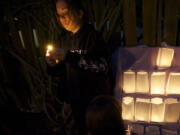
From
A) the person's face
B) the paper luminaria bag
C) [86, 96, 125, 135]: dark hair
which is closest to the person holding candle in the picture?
the person's face

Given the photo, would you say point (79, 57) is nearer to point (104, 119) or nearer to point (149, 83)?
point (104, 119)

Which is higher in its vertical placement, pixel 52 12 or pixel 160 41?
pixel 52 12

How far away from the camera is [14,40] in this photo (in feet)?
9.19

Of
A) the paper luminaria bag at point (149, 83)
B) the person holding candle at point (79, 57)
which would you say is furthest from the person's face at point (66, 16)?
the paper luminaria bag at point (149, 83)

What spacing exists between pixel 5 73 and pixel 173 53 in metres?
2.82

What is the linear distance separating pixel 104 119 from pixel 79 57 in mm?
731

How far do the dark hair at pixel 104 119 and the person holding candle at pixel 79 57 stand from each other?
56 centimetres

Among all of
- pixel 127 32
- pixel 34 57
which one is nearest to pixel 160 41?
pixel 127 32

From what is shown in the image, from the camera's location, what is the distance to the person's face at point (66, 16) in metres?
1.67

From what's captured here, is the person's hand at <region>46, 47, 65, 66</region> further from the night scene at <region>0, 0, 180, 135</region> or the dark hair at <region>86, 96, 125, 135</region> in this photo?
the dark hair at <region>86, 96, 125, 135</region>

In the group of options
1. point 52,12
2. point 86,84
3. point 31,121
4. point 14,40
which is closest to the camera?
point 86,84

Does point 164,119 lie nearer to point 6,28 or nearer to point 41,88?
point 41,88

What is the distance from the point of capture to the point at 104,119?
1150 millimetres

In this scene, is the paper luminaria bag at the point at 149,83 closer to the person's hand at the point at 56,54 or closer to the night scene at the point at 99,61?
the night scene at the point at 99,61
